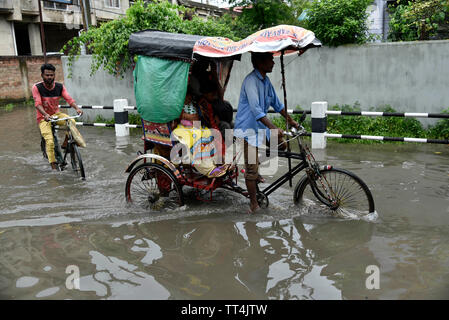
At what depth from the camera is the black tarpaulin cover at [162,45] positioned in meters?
4.71

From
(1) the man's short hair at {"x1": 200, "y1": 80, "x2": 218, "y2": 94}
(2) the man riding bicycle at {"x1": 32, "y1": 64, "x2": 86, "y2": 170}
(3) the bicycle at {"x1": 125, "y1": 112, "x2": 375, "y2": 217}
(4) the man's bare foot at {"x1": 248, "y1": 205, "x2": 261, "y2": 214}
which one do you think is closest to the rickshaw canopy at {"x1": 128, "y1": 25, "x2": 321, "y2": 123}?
(1) the man's short hair at {"x1": 200, "y1": 80, "x2": 218, "y2": 94}

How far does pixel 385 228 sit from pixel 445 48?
218 inches

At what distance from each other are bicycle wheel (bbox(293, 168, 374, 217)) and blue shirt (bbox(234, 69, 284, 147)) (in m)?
0.78

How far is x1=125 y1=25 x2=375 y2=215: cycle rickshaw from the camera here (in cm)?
441

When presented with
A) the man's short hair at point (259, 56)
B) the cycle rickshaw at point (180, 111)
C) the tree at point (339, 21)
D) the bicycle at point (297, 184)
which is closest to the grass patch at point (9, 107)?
the tree at point (339, 21)

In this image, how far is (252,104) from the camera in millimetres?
4492

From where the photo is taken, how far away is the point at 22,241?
445 cm

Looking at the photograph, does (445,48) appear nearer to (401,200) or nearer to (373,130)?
(373,130)

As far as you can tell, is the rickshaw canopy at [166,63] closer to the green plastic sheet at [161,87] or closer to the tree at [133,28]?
the green plastic sheet at [161,87]

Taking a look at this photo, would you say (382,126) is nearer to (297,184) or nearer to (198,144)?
(297,184)

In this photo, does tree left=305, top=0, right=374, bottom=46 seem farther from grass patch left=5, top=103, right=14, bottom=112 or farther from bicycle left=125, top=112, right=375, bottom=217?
grass patch left=5, top=103, right=14, bottom=112

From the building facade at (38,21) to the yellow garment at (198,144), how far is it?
19.9m

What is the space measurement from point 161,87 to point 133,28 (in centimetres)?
701

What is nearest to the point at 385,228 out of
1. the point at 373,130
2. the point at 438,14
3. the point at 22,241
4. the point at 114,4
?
the point at 22,241
